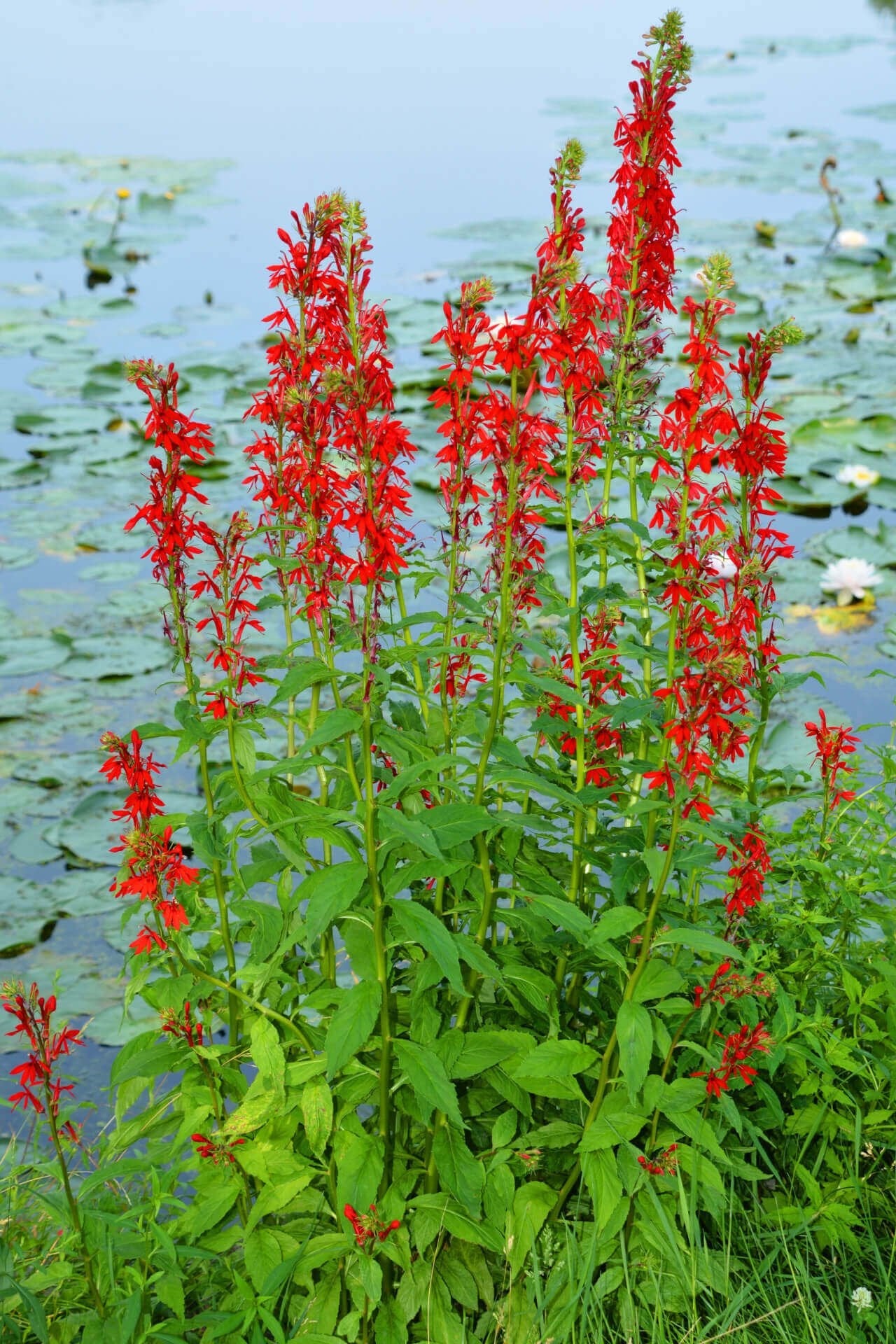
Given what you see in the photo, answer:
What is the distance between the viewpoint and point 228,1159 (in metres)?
1.94

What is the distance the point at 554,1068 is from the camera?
1.74 m

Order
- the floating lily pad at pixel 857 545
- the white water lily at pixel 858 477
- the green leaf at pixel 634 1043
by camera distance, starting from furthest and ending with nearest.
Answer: the white water lily at pixel 858 477 < the floating lily pad at pixel 857 545 < the green leaf at pixel 634 1043

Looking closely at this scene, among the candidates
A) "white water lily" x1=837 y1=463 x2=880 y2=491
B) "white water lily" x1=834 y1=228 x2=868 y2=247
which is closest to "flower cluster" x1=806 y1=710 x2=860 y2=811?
"white water lily" x1=837 y1=463 x2=880 y2=491

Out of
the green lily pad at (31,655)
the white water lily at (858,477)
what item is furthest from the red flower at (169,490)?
the white water lily at (858,477)

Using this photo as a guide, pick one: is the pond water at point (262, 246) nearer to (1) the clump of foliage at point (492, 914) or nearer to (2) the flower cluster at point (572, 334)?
(1) the clump of foliage at point (492, 914)

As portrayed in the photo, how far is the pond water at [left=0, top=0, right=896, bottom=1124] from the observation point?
3.94 m

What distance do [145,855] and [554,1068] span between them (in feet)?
2.11

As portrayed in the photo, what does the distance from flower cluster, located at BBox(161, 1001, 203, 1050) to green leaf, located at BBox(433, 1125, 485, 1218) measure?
15.6 inches

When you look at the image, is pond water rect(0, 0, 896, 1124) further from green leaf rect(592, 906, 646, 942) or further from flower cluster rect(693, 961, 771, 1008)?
green leaf rect(592, 906, 646, 942)

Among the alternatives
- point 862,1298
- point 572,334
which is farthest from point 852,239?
point 862,1298

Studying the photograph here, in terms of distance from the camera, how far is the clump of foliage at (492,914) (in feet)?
5.44

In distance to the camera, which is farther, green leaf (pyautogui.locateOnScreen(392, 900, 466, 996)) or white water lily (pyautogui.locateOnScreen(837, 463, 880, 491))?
white water lily (pyautogui.locateOnScreen(837, 463, 880, 491))

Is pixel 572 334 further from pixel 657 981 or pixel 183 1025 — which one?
pixel 183 1025

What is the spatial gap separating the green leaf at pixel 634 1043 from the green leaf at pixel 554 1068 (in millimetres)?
105
